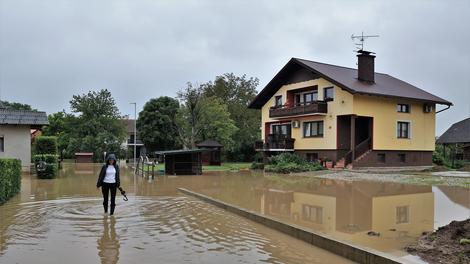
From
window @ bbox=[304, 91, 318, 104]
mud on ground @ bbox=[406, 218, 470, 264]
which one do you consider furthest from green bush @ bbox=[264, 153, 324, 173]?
mud on ground @ bbox=[406, 218, 470, 264]

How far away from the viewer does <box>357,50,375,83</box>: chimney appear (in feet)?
115

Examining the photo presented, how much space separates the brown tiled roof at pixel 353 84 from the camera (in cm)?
3195

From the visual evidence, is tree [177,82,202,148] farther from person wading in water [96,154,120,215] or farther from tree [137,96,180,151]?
person wading in water [96,154,120,215]

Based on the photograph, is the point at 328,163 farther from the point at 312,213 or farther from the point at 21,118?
the point at 312,213

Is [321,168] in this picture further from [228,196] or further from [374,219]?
[374,219]

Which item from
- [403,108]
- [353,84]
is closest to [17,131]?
[353,84]

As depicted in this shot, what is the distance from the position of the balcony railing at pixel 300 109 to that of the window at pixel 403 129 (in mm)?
5975

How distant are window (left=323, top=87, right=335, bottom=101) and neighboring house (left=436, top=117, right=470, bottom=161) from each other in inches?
486

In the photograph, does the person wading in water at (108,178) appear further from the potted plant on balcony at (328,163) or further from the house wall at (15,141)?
the potted plant on balcony at (328,163)

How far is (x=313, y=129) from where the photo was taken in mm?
35406

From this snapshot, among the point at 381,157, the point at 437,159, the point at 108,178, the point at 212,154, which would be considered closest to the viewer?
the point at 108,178

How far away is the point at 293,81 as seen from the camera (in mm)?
37812

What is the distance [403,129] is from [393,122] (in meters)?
1.54

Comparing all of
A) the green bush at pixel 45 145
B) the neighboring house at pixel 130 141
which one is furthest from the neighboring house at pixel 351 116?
the neighboring house at pixel 130 141
